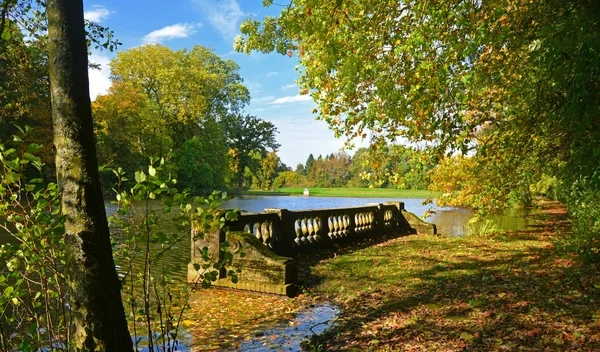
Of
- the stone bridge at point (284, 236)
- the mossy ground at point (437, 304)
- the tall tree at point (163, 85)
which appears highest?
the tall tree at point (163, 85)

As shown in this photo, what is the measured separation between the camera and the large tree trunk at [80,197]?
8.99 ft

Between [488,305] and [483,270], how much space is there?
2466 mm

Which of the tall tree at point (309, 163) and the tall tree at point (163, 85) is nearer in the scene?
the tall tree at point (163, 85)

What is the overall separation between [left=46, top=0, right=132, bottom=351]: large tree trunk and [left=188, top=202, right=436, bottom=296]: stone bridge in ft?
2.91

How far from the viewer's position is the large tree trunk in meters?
2.74

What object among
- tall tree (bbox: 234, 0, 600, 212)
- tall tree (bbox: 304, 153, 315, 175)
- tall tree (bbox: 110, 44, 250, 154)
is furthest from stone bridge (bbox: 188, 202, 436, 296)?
tall tree (bbox: 304, 153, 315, 175)

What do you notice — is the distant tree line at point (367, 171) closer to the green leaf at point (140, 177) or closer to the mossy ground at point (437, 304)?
the mossy ground at point (437, 304)

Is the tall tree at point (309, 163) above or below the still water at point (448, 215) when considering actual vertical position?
above

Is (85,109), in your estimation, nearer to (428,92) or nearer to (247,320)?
(247,320)

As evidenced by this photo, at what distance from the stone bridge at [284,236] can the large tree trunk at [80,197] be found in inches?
34.9

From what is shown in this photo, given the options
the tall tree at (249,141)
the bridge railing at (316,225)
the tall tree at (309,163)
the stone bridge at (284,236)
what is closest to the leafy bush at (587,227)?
Result: the stone bridge at (284,236)

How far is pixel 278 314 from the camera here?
6.01m

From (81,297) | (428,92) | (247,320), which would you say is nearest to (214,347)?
(247,320)

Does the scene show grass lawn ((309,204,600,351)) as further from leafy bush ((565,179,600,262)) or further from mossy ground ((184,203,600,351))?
leafy bush ((565,179,600,262))
